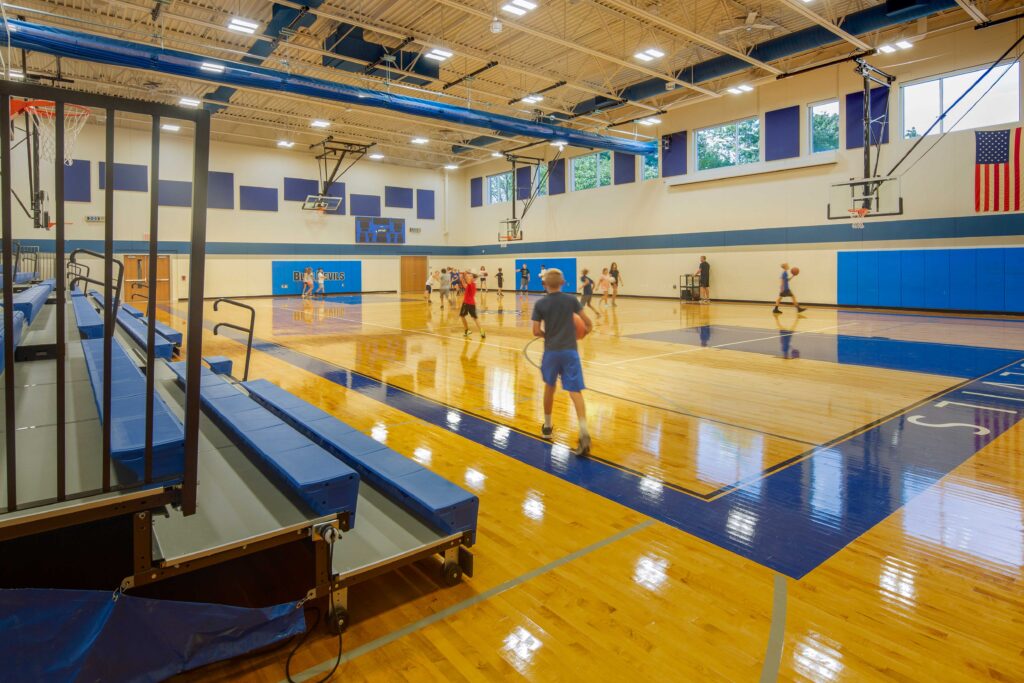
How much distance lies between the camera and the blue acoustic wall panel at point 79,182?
22000 millimetres

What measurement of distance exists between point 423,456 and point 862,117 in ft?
61.7

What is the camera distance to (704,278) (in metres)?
22.5

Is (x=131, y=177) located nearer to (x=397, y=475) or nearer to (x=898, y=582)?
(x=397, y=475)

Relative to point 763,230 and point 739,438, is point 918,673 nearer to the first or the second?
point 739,438

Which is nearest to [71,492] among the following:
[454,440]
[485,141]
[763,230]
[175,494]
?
[175,494]

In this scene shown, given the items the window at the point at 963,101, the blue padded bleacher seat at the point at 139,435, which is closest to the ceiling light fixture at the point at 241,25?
the blue padded bleacher seat at the point at 139,435

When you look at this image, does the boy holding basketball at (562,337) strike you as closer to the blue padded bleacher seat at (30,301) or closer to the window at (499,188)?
the blue padded bleacher seat at (30,301)

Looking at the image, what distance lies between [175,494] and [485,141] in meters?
27.3

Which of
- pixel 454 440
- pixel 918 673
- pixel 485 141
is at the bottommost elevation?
pixel 918 673

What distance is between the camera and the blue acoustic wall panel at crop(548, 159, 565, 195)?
1123 inches

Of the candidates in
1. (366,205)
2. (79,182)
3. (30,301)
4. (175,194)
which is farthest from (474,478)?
(366,205)

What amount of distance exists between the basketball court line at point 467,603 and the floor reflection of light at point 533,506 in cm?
54

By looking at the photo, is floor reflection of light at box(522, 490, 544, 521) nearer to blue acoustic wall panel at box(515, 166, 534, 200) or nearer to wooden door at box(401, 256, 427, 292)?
blue acoustic wall panel at box(515, 166, 534, 200)

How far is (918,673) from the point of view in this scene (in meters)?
2.43
